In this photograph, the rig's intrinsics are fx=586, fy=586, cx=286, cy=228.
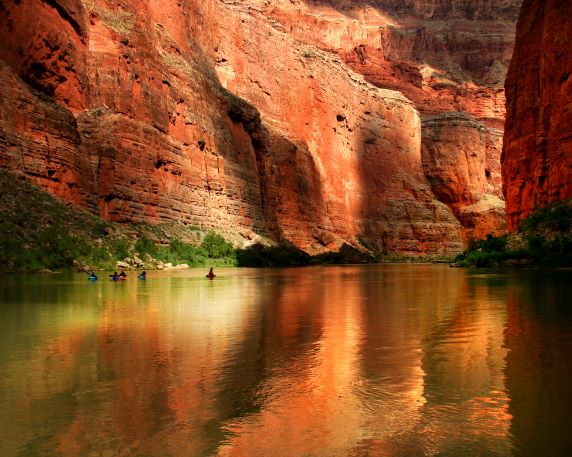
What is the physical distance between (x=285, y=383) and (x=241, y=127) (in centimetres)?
5160

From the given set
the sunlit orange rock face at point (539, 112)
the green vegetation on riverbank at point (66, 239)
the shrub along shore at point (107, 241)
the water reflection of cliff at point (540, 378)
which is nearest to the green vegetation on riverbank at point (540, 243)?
the shrub along shore at point (107, 241)

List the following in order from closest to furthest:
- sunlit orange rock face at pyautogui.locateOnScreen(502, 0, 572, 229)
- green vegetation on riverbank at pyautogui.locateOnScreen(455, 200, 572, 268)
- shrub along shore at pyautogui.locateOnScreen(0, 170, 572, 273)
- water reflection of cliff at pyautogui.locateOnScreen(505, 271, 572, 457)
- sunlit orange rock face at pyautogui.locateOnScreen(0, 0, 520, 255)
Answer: water reflection of cliff at pyautogui.locateOnScreen(505, 271, 572, 457) < shrub along shore at pyautogui.locateOnScreen(0, 170, 572, 273) < green vegetation on riverbank at pyautogui.locateOnScreen(455, 200, 572, 268) < sunlit orange rock face at pyautogui.locateOnScreen(502, 0, 572, 229) < sunlit orange rock face at pyautogui.locateOnScreen(0, 0, 520, 255)

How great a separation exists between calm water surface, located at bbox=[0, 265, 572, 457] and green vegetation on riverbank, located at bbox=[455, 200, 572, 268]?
18504mm

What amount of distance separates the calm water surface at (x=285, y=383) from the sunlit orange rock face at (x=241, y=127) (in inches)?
1012

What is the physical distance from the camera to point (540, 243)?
29.8 m

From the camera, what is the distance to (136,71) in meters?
41.9

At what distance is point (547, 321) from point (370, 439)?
22.8 feet

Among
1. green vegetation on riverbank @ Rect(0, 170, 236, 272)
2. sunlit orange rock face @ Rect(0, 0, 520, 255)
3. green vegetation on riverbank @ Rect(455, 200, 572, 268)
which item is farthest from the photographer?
sunlit orange rock face @ Rect(0, 0, 520, 255)

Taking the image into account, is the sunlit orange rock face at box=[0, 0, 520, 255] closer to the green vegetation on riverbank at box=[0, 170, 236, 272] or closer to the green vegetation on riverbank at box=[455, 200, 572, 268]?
the green vegetation on riverbank at box=[0, 170, 236, 272]

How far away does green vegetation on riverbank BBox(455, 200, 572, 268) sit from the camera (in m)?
28.5

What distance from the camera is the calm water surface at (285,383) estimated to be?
420cm

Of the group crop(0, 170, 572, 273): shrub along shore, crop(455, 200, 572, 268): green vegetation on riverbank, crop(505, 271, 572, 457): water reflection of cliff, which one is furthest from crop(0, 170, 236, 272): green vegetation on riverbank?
crop(505, 271, 572, 457): water reflection of cliff

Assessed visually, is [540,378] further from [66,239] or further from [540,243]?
[66,239]

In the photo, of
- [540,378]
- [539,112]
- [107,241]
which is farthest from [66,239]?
[539,112]
